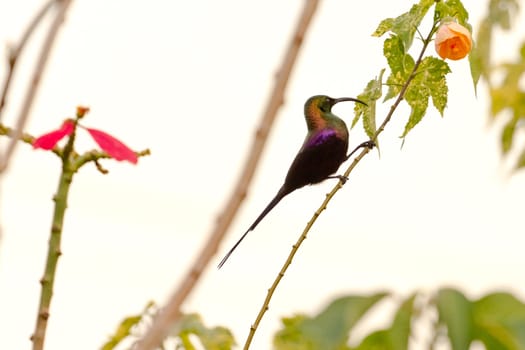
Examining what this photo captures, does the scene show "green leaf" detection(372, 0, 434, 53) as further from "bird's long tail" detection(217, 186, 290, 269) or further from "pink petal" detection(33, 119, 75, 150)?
"pink petal" detection(33, 119, 75, 150)

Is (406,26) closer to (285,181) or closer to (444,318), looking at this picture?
(285,181)

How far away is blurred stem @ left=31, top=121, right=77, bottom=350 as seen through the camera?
95 centimetres

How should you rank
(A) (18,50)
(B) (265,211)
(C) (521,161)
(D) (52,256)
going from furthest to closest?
(C) (521,161)
(B) (265,211)
(D) (52,256)
(A) (18,50)

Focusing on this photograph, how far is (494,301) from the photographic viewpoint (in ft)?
2.37

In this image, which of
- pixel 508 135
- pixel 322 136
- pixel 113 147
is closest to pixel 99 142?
pixel 113 147

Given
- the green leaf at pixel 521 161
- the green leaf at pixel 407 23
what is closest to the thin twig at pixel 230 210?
the green leaf at pixel 407 23

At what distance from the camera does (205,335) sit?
135cm

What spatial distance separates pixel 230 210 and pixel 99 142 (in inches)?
19.6

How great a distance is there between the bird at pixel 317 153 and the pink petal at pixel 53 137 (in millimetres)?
346

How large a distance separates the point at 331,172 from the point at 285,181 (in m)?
0.06

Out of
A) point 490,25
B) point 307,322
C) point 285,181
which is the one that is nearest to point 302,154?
point 285,181

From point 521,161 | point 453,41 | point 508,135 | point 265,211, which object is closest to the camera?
point 453,41

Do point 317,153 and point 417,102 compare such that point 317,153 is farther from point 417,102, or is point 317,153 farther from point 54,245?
point 54,245

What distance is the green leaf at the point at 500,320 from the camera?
0.70 metres
